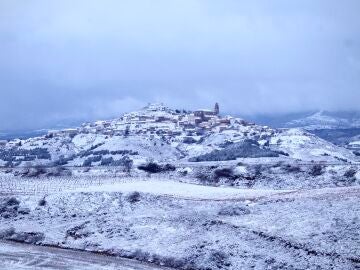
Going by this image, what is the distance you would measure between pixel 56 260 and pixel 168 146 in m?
82.8

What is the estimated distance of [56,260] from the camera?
3155 cm

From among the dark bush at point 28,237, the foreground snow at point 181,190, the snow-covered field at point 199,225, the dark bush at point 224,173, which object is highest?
the dark bush at point 224,173

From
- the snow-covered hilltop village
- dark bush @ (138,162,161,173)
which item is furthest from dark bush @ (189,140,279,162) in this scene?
the snow-covered hilltop village

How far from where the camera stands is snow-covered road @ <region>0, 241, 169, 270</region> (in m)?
30.1

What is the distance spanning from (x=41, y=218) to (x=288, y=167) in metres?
31.5

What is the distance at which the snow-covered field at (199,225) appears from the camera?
29500mm

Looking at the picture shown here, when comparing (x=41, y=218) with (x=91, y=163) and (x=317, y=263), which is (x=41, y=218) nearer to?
(x=317, y=263)

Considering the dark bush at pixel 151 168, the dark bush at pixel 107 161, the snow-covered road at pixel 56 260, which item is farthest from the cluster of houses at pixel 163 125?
the snow-covered road at pixel 56 260

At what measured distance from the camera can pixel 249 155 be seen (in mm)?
93250

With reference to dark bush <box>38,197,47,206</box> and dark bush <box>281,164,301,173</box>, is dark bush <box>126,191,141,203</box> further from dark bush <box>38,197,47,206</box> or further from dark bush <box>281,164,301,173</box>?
dark bush <box>281,164,301,173</box>

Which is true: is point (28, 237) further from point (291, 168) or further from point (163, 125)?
point (163, 125)

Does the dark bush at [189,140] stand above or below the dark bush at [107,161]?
above

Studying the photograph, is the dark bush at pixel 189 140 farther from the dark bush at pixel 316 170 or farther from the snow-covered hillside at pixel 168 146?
the dark bush at pixel 316 170

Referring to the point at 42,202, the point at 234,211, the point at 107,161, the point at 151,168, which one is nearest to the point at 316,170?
the point at 151,168
